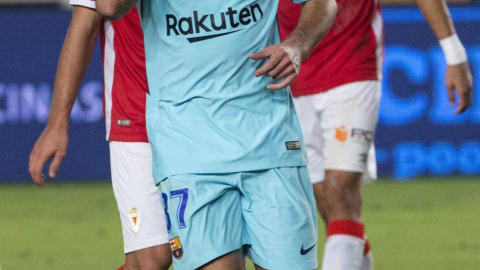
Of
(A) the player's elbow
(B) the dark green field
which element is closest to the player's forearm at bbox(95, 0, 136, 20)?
(A) the player's elbow

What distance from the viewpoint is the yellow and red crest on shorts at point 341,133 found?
4.82 meters

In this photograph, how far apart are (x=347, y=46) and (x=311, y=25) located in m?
1.59

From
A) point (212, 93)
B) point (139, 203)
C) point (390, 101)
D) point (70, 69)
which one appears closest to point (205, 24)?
point (212, 93)

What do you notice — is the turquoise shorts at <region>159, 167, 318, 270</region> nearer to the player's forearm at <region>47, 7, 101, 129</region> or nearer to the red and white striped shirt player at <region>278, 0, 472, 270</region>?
the player's forearm at <region>47, 7, 101, 129</region>

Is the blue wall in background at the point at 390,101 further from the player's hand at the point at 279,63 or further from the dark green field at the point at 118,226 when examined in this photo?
the player's hand at the point at 279,63

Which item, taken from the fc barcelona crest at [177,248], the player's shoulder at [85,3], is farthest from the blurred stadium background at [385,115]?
the fc barcelona crest at [177,248]

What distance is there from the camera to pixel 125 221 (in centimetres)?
422

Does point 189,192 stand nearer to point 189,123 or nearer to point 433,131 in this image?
point 189,123

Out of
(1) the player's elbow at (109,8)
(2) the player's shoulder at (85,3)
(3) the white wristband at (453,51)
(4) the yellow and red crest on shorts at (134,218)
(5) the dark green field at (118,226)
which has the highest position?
(2) the player's shoulder at (85,3)

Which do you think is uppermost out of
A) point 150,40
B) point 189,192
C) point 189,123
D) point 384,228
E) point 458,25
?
point 458,25

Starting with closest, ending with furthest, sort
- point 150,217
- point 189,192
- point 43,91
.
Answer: point 189,192 < point 150,217 < point 43,91

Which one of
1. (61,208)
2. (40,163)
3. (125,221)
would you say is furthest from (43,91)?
(40,163)

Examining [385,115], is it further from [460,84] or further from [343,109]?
[460,84]

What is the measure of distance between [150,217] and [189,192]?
3.27ft
